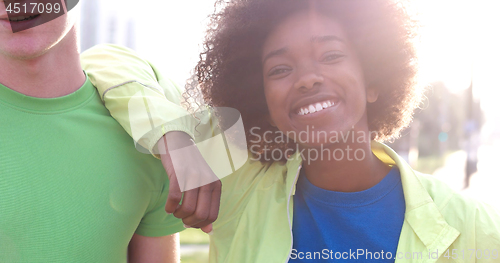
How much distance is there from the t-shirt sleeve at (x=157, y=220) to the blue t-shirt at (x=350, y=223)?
657 millimetres

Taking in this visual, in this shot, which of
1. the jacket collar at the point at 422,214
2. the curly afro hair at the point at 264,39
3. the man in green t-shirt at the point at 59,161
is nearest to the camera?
the man in green t-shirt at the point at 59,161

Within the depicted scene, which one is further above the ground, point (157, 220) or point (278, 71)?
point (278, 71)

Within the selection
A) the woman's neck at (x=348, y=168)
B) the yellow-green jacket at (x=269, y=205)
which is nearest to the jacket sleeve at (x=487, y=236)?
the yellow-green jacket at (x=269, y=205)

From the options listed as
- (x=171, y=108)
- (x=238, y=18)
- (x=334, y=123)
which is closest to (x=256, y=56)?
(x=238, y=18)

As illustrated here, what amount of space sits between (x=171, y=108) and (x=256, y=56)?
88 cm

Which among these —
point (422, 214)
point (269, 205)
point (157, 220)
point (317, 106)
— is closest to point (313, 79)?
point (317, 106)

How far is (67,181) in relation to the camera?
1843mm

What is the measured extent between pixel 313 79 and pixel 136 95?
85 cm

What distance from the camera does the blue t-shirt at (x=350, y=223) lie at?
7.02ft

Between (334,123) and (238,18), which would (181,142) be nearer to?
(334,123)

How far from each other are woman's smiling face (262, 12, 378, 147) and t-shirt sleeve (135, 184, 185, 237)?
0.73 metres

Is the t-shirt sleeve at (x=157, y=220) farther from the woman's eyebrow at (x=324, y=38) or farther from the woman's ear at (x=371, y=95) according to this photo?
the woman's ear at (x=371, y=95)

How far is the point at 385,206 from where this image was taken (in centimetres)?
224

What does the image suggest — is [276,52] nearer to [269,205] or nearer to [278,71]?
[278,71]
